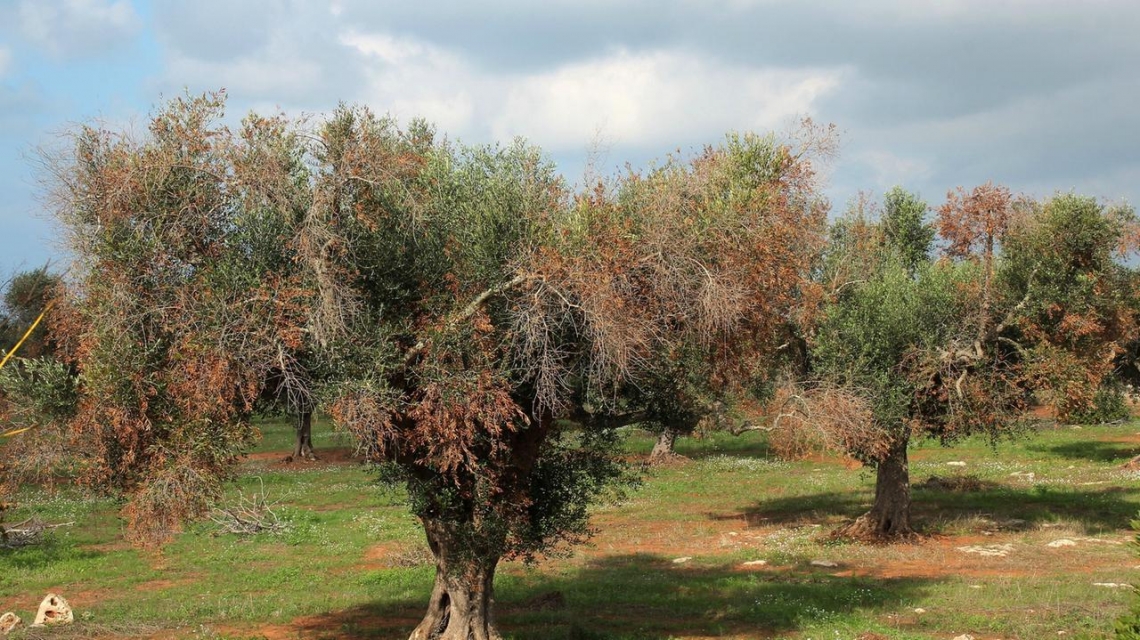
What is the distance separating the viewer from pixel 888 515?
2767cm

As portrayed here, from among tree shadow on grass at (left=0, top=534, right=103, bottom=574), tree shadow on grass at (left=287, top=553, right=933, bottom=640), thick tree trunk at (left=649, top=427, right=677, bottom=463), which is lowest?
tree shadow on grass at (left=0, top=534, right=103, bottom=574)

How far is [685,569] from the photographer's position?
2505 cm

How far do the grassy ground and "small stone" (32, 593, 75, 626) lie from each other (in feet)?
1.49

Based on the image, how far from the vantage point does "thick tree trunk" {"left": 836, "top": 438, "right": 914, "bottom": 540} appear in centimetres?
2747

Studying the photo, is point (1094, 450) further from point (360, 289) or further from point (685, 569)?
point (360, 289)

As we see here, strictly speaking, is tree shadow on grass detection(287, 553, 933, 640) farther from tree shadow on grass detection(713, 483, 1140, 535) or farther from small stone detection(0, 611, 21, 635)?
tree shadow on grass detection(713, 483, 1140, 535)

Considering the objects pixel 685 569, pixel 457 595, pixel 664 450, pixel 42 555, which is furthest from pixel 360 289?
pixel 664 450

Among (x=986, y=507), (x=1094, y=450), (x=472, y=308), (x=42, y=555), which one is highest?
(x=472, y=308)

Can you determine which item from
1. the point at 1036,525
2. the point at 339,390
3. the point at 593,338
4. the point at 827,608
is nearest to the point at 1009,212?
the point at 1036,525

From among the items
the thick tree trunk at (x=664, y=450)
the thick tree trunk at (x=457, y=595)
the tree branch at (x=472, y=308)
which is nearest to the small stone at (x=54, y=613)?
the thick tree trunk at (x=457, y=595)

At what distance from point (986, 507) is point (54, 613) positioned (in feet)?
85.8

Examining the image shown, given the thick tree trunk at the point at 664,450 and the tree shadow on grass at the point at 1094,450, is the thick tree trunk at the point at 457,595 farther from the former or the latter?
the tree shadow on grass at the point at 1094,450

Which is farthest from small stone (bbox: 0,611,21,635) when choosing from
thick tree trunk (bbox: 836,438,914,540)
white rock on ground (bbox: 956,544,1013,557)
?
white rock on ground (bbox: 956,544,1013,557)

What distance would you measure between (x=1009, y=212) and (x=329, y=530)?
71.6 feet
